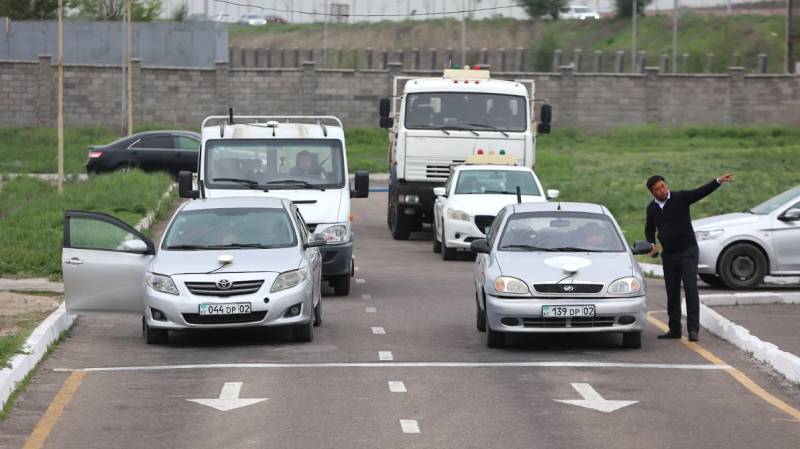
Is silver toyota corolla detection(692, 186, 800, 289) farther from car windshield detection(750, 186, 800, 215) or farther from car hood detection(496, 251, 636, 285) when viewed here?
car hood detection(496, 251, 636, 285)

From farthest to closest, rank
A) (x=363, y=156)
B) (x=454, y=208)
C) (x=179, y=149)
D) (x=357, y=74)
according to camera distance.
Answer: (x=357, y=74), (x=363, y=156), (x=179, y=149), (x=454, y=208)

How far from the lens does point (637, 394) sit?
1273 cm

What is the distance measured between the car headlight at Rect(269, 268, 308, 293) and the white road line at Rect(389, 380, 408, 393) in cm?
255

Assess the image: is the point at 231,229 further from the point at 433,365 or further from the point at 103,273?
the point at 433,365

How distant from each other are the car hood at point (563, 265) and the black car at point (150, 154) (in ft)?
87.4

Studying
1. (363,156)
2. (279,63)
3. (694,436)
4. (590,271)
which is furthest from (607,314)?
(279,63)

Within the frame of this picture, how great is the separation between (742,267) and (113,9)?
7098 cm

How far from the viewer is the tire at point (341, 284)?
20406 mm

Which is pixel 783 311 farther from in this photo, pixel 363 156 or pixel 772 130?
pixel 772 130

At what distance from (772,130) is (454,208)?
43706 millimetres

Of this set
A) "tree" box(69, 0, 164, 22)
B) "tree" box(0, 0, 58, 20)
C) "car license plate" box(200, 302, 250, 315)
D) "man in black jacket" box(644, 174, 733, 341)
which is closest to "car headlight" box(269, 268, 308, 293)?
"car license plate" box(200, 302, 250, 315)

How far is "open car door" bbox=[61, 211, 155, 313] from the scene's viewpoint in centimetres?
1590

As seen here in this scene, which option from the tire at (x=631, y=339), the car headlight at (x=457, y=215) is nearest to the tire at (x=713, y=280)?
the car headlight at (x=457, y=215)

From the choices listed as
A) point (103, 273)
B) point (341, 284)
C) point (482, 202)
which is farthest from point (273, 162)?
point (103, 273)
